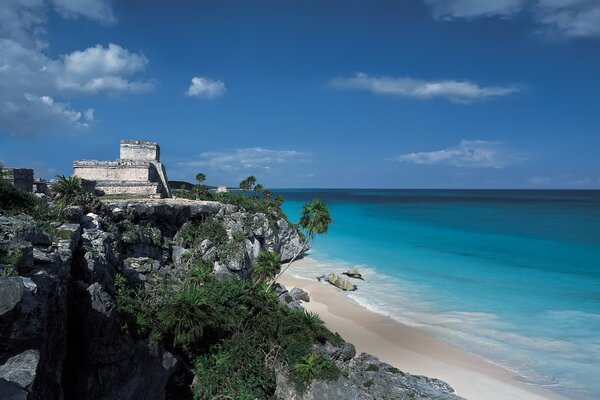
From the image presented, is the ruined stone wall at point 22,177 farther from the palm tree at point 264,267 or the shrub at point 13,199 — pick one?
the palm tree at point 264,267

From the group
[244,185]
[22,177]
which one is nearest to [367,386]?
[22,177]

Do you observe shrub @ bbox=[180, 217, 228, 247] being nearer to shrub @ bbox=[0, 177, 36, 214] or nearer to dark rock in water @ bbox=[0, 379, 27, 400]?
shrub @ bbox=[0, 177, 36, 214]

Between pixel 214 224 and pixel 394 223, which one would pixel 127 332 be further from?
pixel 394 223

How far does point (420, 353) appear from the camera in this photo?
61.0 ft

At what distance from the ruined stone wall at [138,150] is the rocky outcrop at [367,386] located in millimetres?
21777

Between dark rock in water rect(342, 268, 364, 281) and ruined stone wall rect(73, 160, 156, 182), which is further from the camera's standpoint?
dark rock in water rect(342, 268, 364, 281)

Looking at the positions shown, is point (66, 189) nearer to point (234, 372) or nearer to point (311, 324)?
point (234, 372)

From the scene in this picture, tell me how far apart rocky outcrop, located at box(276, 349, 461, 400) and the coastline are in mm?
2499

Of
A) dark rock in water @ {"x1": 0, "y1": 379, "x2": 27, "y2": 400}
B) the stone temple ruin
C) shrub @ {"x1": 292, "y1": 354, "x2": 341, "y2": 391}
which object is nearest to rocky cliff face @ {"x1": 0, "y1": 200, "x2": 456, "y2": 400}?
dark rock in water @ {"x1": 0, "y1": 379, "x2": 27, "y2": 400}

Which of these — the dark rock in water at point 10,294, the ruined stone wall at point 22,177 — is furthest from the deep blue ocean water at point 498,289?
the ruined stone wall at point 22,177

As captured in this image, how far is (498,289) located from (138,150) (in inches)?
1157

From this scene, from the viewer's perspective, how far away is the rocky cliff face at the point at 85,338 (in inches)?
245

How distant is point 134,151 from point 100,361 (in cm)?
2234

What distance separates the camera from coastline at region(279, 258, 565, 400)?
602 inches
